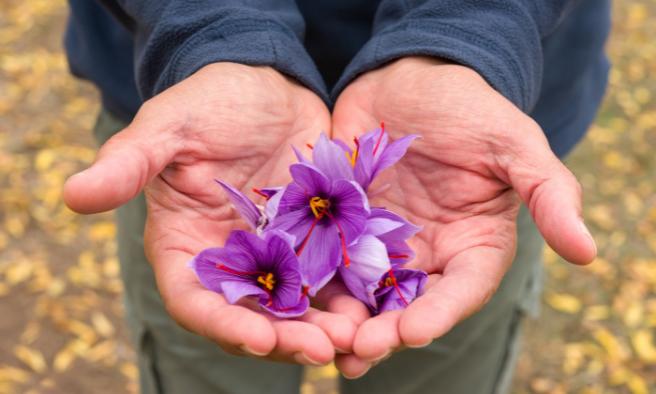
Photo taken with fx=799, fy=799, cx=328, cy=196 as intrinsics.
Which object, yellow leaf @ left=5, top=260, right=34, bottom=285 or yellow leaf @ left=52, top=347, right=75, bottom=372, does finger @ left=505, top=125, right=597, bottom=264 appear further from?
yellow leaf @ left=5, top=260, right=34, bottom=285

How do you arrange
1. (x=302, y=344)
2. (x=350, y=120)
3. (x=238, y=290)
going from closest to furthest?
(x=302, y=344) → (x=238, y=290) → (x=350, y=120)

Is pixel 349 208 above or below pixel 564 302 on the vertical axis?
above

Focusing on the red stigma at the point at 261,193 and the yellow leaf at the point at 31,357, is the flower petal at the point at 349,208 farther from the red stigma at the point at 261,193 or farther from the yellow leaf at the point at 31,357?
the yellow leaf at the point at 31,357

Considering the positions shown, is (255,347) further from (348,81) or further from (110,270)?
(110,270)

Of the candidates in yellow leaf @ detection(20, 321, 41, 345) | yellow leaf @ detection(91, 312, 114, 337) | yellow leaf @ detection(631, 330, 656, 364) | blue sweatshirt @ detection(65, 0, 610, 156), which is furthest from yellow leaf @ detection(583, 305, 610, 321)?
yellow leaf @ detection(20, 321, 41, 345)

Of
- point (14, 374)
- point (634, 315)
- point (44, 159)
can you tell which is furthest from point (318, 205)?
point (44, 159)

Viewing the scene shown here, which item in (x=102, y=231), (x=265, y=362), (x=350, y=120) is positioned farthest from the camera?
(x=102, y=231)

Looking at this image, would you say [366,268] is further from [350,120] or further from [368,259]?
[350,120]
